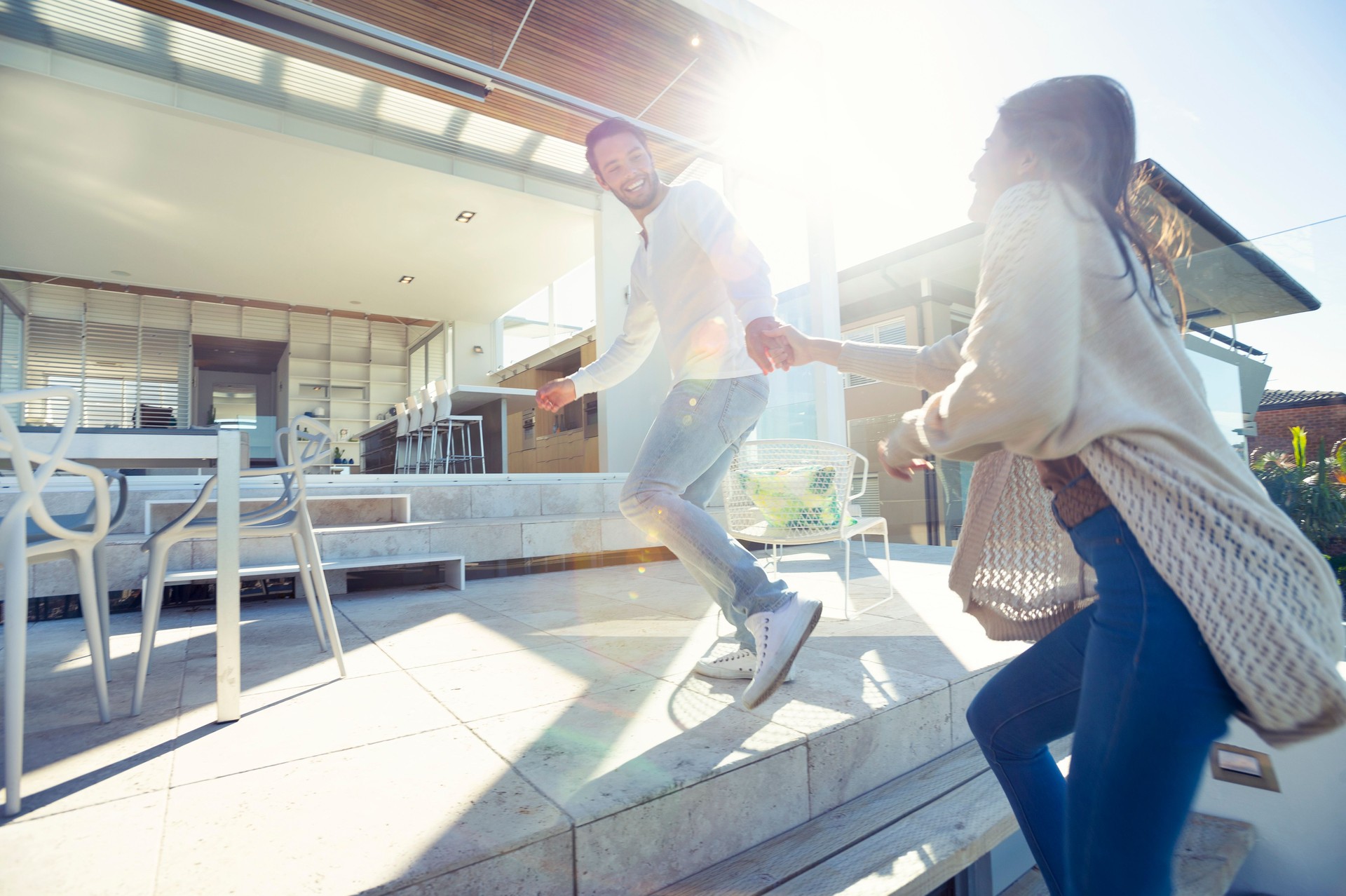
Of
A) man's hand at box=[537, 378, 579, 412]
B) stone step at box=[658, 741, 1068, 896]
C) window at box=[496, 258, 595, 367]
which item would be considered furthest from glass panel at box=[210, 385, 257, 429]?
stone step at box=[658, 741, 1068, 896]

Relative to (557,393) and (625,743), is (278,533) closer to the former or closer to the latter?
(557,393)

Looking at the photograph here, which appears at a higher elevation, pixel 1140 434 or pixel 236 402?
pixel 236 402

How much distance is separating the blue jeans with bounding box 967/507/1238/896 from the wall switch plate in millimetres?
1026

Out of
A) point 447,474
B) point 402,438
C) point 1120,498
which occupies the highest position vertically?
point 402,438

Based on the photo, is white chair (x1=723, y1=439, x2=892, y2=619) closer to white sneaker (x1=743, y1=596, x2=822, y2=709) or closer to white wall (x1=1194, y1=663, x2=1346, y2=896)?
white sneaker (x1=743, y1=596, x2=822, y2=709)

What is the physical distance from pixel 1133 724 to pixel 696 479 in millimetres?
1224

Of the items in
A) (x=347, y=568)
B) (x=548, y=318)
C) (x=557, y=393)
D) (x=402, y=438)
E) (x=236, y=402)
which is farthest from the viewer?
(x=236, y=402)

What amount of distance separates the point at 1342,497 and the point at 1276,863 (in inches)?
47.1

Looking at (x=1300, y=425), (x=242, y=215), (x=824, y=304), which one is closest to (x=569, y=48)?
(x=824, y=304)

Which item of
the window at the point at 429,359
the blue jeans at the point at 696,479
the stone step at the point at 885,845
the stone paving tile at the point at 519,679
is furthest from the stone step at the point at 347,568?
the window at the point at 429,359

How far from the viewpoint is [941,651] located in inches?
87.0

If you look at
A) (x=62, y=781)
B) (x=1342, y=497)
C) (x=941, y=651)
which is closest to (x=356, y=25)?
(x=62, y=781)

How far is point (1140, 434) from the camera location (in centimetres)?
73

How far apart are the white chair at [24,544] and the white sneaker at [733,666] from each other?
1464 millimetres
